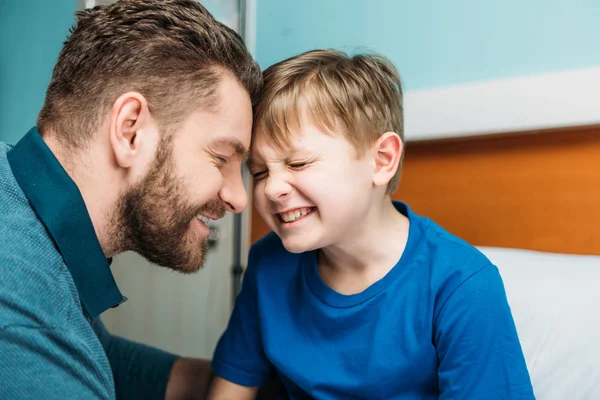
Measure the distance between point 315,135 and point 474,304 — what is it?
384 millimetres

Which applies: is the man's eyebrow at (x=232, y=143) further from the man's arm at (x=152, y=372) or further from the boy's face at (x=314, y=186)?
the man's arm at (x=152, y=372)

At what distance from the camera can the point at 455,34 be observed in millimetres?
1217

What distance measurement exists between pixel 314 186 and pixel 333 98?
0.54 ft

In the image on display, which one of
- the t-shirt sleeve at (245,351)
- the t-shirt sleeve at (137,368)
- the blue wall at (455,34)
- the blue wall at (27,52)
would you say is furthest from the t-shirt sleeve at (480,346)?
the blue wall at (27,52)

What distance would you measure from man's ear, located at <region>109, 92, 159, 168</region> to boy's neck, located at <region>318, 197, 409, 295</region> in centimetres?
39

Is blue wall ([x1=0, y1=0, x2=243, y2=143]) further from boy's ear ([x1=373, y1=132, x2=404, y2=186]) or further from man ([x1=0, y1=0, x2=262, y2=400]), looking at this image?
boy's ear ([x1=373, y1=132, x2=404, y2=186])

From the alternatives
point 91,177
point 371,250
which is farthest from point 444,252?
point 91,177

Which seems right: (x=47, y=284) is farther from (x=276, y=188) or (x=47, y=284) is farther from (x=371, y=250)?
(x=371, y=250)

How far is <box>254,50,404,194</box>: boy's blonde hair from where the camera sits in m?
0.94

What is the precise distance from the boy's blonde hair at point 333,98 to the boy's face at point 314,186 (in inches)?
0.8

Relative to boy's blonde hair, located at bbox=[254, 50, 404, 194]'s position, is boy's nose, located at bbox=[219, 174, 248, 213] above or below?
below

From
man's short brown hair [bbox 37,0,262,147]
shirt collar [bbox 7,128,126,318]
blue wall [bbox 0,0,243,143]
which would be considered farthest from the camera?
blue wall [bbox 0,0,243,143]

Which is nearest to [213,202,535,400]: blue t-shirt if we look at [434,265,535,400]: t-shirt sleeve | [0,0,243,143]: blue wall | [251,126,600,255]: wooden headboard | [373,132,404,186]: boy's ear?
[434,265,535,400]: t-shirt sleeve

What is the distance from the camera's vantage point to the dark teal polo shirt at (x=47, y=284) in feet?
2.24
